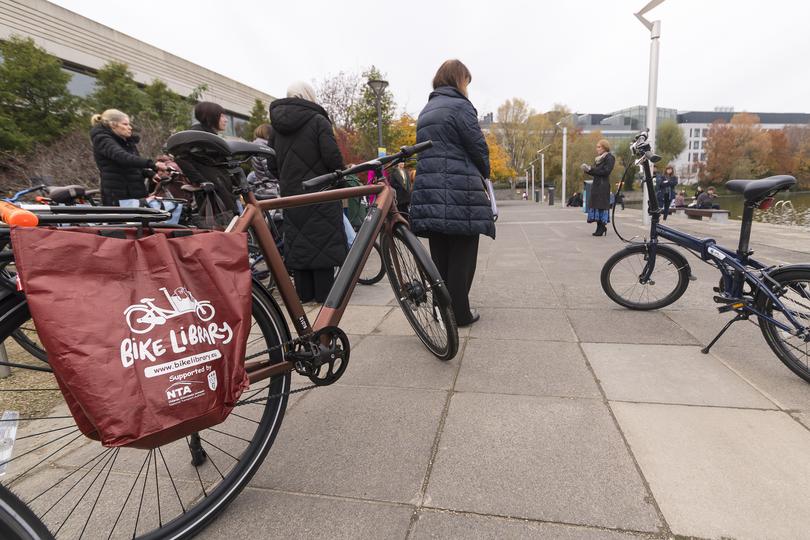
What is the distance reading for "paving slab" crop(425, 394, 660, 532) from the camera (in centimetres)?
152

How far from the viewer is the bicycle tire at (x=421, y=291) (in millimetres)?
2486

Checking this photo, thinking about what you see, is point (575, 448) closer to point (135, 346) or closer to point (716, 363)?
point (716, 363)

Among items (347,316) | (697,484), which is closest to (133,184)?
(347,316)

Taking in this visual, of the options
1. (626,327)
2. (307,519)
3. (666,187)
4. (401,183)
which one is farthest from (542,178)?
(307,519)

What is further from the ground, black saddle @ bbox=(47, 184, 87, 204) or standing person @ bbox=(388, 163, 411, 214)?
black saddle @ bbox=(47, 184, 87, 204)

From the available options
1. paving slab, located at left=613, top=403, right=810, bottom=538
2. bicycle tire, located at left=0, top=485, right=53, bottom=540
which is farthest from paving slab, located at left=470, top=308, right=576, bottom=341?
bicycle tire, located at left=0, top=485, right=53, bottom=540

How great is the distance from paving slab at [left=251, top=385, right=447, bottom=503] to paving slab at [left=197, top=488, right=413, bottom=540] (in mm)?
57

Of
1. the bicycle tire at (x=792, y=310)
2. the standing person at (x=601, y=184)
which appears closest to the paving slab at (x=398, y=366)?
the bicycle tire at (x=792, y=310)

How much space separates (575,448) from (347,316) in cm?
252

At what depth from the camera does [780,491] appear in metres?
1.58

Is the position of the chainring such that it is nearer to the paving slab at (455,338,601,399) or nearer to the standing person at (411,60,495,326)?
the paving slab at (455,338,601,399)

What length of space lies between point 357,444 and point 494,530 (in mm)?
750

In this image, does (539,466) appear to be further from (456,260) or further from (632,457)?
(456,260)

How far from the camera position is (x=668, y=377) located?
2.50 metres
